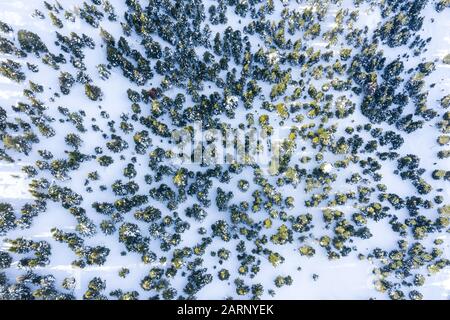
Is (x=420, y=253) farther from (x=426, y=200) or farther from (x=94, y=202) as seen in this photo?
(x=94, y=202)

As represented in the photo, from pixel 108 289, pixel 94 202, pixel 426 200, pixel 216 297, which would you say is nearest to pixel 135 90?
pixel 94 202

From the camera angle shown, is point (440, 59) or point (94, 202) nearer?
point (94, 202)

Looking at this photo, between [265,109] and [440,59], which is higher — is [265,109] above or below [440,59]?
below

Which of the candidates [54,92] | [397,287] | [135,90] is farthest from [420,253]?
[54,92]

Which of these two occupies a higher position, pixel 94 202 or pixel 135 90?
pixel 135 90

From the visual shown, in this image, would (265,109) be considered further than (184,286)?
Yes

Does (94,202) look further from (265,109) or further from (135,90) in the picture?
(265,109)

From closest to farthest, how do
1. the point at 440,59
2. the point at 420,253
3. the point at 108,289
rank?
the point at 108,289, the point at 420,253, the point at 440,59

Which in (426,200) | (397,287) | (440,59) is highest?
(440,59)

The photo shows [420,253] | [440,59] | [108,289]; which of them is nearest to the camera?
[108,289]
